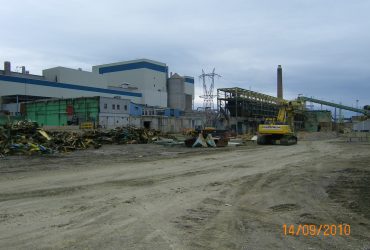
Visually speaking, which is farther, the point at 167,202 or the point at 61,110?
the point at 61,110

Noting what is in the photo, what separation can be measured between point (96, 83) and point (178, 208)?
3289 inches

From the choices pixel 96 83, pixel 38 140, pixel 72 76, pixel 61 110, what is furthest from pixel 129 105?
pixel 38 140

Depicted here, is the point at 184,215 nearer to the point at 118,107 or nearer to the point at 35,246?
the point at 35,246

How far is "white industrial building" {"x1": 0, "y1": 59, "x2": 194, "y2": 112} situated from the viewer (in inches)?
2842

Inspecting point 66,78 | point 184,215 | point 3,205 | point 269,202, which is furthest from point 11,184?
point 66,78

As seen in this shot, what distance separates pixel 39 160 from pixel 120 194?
9.83 m

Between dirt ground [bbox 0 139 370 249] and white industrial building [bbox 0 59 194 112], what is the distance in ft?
206

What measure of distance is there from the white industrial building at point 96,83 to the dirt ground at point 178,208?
206 ft

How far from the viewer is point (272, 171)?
14.7 m

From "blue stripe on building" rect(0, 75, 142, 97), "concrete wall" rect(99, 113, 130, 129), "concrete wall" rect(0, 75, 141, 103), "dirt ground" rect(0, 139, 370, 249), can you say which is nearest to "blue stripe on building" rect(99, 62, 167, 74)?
"blue stripe on building" rect(0, 75, 142, 97)

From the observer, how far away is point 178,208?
26.6 feet

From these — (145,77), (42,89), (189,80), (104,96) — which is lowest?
(104,96)

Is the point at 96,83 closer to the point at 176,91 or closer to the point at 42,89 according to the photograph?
the point at 42,89

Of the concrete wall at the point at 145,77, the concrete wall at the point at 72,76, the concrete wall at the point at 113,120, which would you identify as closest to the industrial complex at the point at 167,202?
the concrete wall at the point at 113,120
